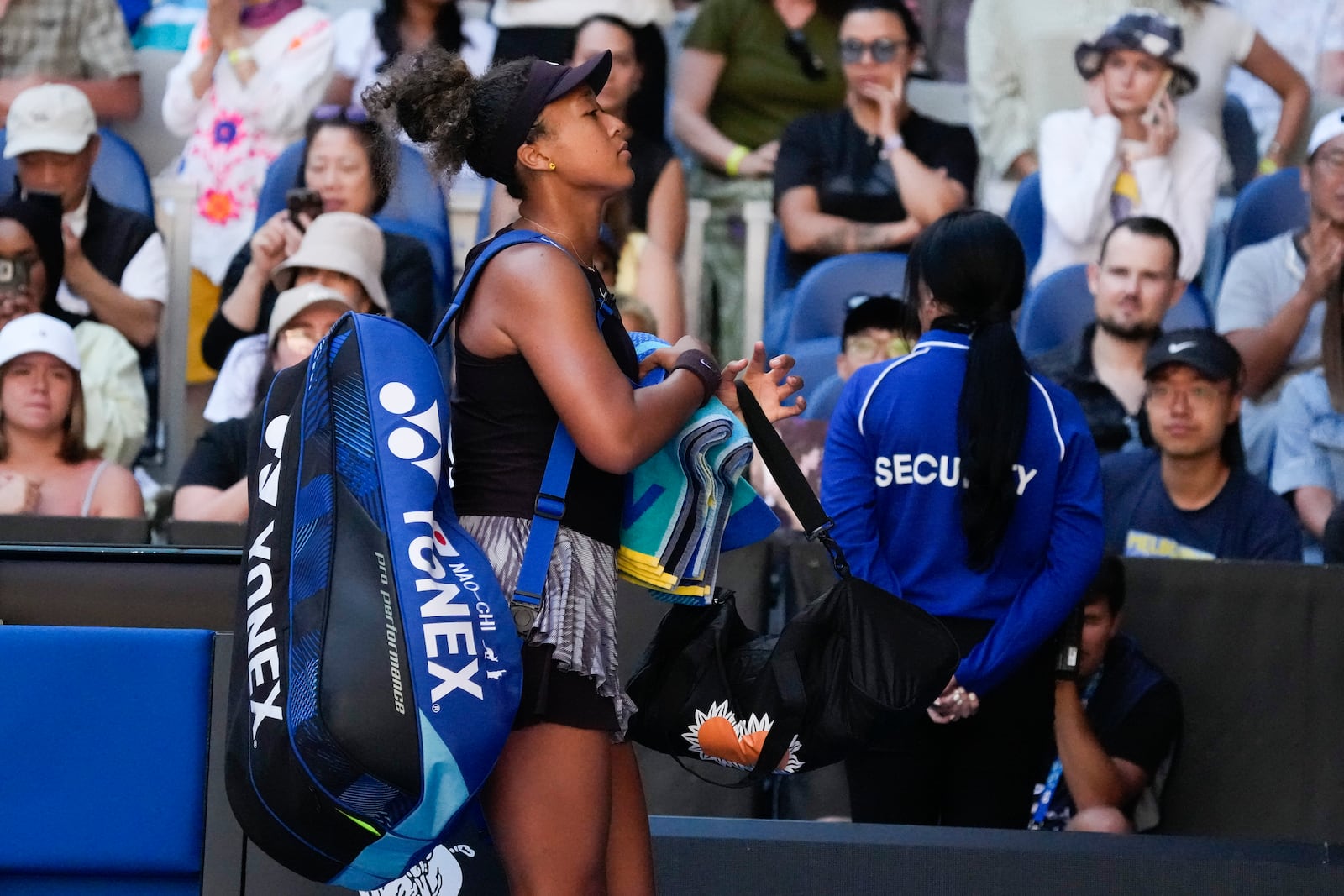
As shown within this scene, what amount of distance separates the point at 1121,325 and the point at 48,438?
11.3 feet

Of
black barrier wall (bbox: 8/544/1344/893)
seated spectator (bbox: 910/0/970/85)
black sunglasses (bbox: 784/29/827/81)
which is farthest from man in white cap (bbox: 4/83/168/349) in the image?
seated spectator (bbox: 910/0/970/85)

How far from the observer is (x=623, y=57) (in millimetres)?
5594

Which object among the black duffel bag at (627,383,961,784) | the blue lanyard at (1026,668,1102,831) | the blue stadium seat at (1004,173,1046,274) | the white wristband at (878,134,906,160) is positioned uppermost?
the white wristband at (878,134,906,160)

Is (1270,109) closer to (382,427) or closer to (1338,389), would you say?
(1338,389)

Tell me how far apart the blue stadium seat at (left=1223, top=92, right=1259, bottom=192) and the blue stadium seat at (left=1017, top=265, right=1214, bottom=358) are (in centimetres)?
80

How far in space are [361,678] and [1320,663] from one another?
2861 mm

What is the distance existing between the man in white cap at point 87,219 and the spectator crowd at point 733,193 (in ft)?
0.04

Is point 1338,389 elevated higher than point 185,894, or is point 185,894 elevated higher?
point 1338,389

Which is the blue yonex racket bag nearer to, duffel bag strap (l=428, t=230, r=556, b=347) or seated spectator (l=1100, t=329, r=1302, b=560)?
duffel bag strap (l=428, t=230, r=556, b=347)

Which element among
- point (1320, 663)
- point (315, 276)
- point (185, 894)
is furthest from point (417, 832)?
point (315, 276)

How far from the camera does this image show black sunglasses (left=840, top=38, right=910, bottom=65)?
5.61 metres

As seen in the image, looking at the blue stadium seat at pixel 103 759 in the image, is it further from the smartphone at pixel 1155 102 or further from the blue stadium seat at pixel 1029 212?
the smartphone at pixel 1155 102

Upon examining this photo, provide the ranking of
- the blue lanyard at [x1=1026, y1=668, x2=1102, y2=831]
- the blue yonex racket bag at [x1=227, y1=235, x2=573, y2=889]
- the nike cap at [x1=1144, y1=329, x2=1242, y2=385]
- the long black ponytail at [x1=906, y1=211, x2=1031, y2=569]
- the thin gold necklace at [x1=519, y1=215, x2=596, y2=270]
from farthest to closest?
the nike cap at [x1=1144, y1=329, x2=1242, y2=385], the blue lanyard at [x1=1026, y1=668, x2=1102, y2=831], the long black ponytail at [x1=906, y1=211, x2=1031, y2=569], the thin gold necklace at [x1=519, y1=215, x2=596, y2=270], the blue yonex racket bag at [x1=227, y1=235, x2=573, y2=889]

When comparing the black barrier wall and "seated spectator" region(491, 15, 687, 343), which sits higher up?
"seated spectator" region(491, 15, 687, 343)
